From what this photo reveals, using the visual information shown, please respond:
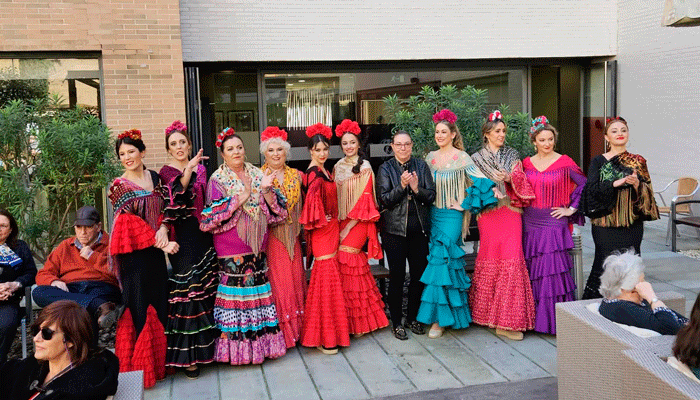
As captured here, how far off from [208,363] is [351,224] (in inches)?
61.8

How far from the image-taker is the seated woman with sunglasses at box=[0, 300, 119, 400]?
2.94 m

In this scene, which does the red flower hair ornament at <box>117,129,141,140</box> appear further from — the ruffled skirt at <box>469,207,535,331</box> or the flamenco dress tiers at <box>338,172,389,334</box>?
the ruffled skirt at <box>469,207,535,331</box>

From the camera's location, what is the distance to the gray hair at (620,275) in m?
3.85

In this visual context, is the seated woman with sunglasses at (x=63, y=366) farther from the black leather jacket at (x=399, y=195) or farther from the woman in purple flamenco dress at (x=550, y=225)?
the woman in purple flamenco dress at (x=550, y=225)

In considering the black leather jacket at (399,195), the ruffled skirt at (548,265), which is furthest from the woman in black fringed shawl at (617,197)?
the black leather jacket at (399,195)

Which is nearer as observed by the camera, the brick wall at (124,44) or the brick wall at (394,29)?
the brick wall at (124,44)

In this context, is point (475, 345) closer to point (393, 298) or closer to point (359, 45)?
point (393, 298)

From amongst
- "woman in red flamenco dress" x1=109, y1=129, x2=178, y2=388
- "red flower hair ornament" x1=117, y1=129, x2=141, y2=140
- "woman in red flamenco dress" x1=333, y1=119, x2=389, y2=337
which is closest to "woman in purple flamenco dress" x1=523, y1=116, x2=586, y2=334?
"woman in red flamenco dress" x1=333, y1=119, x2=389, y2=337

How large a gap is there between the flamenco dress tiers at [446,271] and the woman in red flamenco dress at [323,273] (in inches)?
29.5

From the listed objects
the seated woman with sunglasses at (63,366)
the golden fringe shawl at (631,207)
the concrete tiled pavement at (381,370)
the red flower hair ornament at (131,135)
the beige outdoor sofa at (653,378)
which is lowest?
the concrete tiled pavement at (381,370)

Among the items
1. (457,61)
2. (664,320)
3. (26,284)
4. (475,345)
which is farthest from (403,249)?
(457,61)

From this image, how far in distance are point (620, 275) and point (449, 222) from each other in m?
1.92

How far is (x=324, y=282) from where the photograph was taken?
5465mm

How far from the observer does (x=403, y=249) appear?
562 cm
